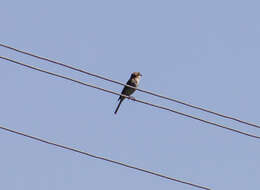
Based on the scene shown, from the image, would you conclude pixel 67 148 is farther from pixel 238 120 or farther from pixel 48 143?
pixel 238 120

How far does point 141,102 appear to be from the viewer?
39.1 feet

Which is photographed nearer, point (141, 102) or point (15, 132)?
point (15, 132)

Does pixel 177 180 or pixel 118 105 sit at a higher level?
pixel 118 105

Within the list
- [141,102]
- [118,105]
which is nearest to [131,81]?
[118,105]

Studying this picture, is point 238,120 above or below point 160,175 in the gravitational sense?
above

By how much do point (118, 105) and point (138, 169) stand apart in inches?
372

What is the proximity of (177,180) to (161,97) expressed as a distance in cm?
128

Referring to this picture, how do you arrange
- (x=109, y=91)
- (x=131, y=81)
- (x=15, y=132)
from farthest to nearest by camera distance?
(x=131, y=81) → (x=109, y=91) → (x=15, y=132)

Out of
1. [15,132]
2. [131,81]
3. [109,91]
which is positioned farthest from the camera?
[131,81]

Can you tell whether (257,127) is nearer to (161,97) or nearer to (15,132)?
(161,97)

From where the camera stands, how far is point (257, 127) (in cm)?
1187

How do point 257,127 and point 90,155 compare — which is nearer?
point 90,155

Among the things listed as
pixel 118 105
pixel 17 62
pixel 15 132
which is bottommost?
pixel 15 132

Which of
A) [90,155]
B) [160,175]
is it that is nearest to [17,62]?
[90,155]
